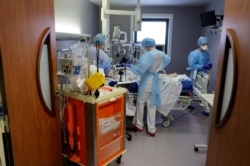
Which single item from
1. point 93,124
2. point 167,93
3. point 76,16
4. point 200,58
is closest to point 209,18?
point 200,58

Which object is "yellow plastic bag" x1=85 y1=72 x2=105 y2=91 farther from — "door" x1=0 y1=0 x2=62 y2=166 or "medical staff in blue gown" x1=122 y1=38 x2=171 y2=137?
"medical staff in blue gown" x1=122 y1=38 x2=171 y2=137

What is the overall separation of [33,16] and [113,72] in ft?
7.16

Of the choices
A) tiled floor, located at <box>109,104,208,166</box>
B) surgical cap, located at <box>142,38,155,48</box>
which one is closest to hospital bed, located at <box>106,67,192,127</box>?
tiled floor, located at <box>109,104,208,166</box>

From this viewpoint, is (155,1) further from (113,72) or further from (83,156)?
(83,156)

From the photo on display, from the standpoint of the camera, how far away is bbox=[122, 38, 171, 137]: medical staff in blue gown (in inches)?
114

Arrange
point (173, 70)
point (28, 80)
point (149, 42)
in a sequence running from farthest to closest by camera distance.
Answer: point (173, 70)
point (149, 42)
point (28, 80)

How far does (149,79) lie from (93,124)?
4.60ft

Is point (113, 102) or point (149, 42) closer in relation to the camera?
point (113, 102)

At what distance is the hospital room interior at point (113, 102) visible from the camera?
1476 mm

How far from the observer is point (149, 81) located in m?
3.01

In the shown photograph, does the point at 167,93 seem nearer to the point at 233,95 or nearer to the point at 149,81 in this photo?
the point at 149,81

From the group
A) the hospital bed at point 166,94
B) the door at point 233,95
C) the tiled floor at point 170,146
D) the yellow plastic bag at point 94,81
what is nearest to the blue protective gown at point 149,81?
the hospital bed at point 166,94

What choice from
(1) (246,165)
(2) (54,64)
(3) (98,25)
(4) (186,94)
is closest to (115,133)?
(2) (54,64)

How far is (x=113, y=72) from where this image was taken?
3533 millimetres
